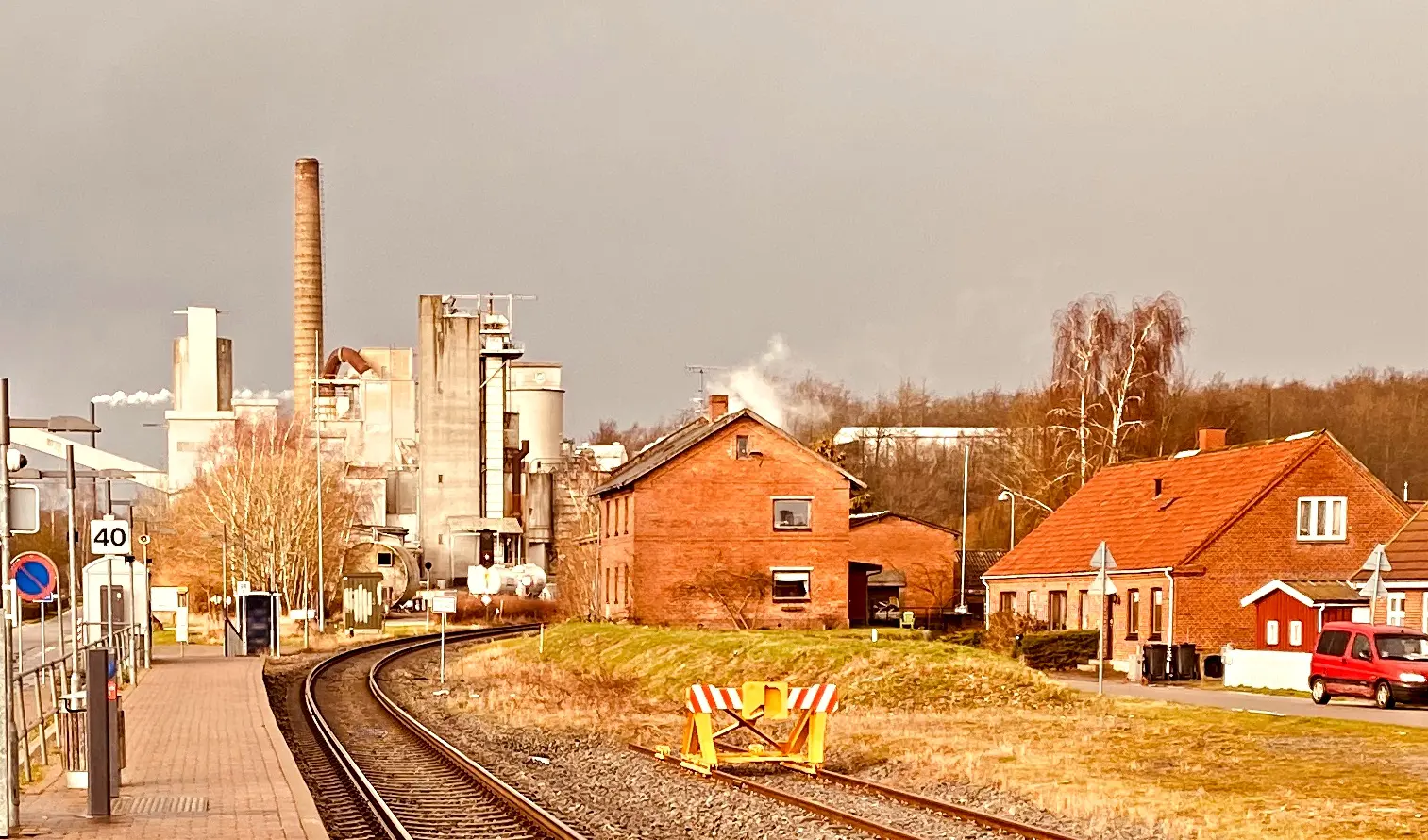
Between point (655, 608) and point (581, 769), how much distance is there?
3600cm

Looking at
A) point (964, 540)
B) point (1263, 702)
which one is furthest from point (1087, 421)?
point (1263, 702)

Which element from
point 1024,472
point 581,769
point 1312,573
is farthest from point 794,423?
point 581,769

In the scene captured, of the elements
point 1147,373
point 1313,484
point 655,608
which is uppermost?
point 1147,373

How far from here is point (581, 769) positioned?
72.9 ft

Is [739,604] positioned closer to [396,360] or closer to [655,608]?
[655,608]

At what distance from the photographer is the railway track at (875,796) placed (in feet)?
49.2

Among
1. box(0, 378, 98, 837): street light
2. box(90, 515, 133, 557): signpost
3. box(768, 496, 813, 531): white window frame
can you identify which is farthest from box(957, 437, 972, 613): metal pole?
box(0, 378, 98, 837): street light

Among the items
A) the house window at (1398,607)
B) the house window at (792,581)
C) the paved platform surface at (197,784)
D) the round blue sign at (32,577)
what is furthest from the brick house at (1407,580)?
the round blue sign at (32,577)

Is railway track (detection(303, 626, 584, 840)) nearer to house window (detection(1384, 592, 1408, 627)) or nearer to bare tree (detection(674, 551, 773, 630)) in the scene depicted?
house window (detection(1384, 592, 1408, 627))

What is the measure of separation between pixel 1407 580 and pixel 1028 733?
15.1 meters

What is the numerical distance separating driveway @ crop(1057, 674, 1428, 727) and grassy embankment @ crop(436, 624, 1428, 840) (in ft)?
4.91

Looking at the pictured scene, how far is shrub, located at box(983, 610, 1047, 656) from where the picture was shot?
45.6m

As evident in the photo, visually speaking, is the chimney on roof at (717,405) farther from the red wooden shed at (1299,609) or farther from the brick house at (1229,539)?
the red wooden shed at (1299,609)

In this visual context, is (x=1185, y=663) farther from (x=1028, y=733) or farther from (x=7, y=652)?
(x=7, y=652)
